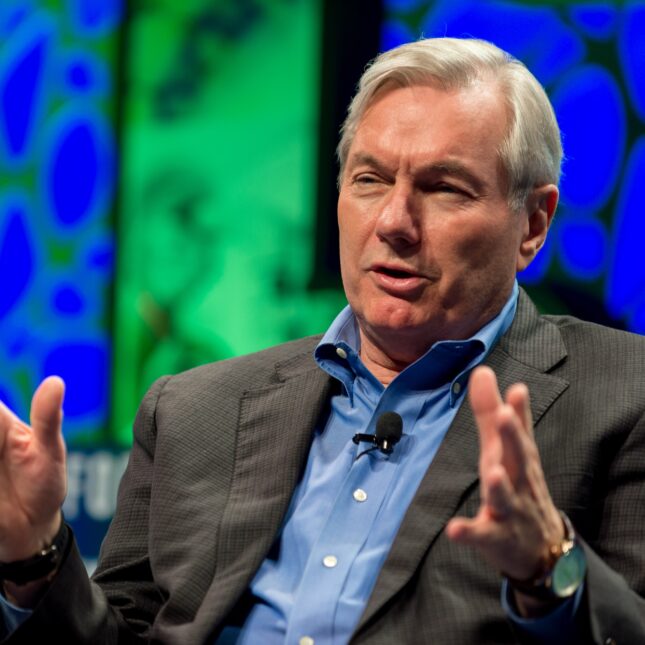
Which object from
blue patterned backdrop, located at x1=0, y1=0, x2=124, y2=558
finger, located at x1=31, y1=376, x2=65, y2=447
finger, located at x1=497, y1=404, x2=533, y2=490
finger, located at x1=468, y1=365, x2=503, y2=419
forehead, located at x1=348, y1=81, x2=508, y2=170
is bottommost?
blue patterned backdrop, located at x1=0, y1=0, x2=124, y2=558

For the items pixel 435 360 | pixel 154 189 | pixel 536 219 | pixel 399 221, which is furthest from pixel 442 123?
pixel 154 189

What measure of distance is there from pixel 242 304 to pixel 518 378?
6.56 feet

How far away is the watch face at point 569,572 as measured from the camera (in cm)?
151

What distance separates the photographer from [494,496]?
143 cm

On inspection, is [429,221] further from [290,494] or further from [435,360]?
[290,494]

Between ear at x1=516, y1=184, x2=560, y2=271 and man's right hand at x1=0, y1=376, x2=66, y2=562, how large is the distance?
0.97m

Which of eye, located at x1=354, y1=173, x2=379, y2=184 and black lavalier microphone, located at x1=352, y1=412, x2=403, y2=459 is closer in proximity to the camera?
black lavalier microphone, located at x1=352, y1=412, x2=403, y2=459

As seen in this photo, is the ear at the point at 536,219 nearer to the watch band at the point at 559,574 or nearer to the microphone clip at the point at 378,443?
the microphone clip at the point at 378,443

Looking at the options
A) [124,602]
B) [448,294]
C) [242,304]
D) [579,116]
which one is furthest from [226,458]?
[579,116]

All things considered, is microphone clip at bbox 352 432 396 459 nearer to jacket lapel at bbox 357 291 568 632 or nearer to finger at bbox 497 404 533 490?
jacket lapel at bbox 357 291 568 632

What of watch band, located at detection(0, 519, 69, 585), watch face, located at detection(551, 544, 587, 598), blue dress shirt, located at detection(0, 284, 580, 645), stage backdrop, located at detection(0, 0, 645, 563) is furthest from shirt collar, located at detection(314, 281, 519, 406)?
stage backdrop, located at detection(0, 0, 645, 563)

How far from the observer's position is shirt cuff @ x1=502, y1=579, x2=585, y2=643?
1529 millimetres

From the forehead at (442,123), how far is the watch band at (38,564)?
34.6 inches

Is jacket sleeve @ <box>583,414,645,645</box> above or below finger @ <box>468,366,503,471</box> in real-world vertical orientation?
below
